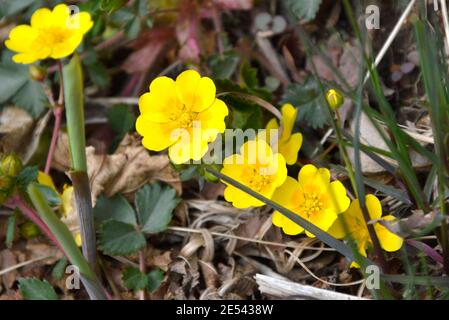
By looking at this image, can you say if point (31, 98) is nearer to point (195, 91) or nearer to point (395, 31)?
point (195, 91)

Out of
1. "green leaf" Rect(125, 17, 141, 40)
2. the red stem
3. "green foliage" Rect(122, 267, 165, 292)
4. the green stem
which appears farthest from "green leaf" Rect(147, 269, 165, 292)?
"green leaf" Rect(125, 17, 141, 40)

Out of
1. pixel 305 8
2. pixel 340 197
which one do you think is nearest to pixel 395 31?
pixel 305 8

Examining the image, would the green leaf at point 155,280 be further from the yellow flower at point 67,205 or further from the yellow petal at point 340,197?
the yellow petal at point 340,197

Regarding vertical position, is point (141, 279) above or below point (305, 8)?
below

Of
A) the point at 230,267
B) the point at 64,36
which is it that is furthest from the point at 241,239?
the point at 64,36

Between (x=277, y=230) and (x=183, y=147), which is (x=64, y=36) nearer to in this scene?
(x=183, y=147)

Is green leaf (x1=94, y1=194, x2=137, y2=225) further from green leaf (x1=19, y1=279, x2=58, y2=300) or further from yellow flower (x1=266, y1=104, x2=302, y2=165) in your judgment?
yellow flower (x1=266, y1=104, x2=302, y2=165)
